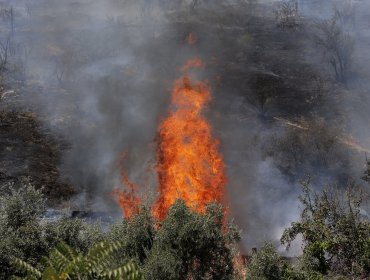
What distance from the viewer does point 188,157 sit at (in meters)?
35.8

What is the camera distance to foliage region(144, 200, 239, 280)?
51.3 ft

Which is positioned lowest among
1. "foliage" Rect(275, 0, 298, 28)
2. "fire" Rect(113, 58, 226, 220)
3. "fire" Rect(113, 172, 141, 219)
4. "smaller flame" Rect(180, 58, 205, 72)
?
"fire" Rect(113, 172, 141, 219)

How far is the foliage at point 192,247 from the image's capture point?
51.3 ft

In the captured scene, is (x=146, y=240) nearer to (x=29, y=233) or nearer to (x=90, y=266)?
(x=29, y=233)

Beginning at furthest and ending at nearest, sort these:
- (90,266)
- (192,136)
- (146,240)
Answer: (192,136)
(146,240)
(90,266)

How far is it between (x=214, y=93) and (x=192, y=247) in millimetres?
28327

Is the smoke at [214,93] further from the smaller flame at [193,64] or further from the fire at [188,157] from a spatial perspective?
the fire at [188,157]

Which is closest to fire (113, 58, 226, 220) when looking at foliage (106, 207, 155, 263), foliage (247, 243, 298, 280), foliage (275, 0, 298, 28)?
foliage (106, 207, 155, 263)

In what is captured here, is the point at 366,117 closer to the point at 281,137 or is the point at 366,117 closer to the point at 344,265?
the point at 281,137

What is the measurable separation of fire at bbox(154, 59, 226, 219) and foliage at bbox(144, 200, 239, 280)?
1392cm

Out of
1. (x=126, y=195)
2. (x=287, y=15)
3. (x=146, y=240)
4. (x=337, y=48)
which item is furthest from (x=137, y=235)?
(x=287, y=15)

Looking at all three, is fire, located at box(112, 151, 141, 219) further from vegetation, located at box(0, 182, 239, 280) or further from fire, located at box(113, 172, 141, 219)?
vegetation, located at box(0, 182, 239, 280)

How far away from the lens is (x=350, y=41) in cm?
4791

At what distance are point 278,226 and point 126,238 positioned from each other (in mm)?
18224
